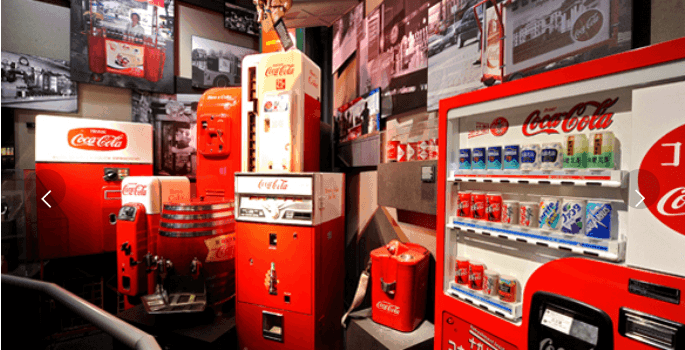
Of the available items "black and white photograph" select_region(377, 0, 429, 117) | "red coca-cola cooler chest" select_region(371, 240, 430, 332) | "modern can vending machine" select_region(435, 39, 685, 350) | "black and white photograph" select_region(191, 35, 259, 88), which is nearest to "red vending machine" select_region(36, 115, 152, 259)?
"black and white photograph" select_region(191, 35, 259, 88)

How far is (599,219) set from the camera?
117 centimetres

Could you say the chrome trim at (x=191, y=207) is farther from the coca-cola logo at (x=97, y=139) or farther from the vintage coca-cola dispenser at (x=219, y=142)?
the coca-cola logo at (x=97, y=139)

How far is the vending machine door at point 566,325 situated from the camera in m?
1.08

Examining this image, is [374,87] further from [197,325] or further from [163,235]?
[197,325]

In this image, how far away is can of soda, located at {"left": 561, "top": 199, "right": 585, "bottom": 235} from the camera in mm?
1223

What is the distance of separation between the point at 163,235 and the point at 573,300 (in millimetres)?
3175

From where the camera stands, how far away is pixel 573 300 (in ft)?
3.78

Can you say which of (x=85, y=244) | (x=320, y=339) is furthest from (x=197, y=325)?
(x=85, y=244)

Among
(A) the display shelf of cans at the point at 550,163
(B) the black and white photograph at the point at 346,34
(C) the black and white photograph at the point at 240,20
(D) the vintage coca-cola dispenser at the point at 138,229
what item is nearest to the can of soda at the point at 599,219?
(A) the display shelf of cans at the point at 550,163

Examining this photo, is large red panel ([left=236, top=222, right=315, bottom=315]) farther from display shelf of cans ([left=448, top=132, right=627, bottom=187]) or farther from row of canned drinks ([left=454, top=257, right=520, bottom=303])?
display shelf of cans ([left=448, top=132, right=627, bottom=187])

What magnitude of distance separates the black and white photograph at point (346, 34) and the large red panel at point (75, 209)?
140 inches

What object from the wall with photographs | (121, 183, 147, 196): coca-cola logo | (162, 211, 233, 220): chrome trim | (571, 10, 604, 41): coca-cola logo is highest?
the wall with photographs

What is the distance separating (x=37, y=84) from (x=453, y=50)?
5634 mm

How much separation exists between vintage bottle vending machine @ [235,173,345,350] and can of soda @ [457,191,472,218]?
1.28 meters
